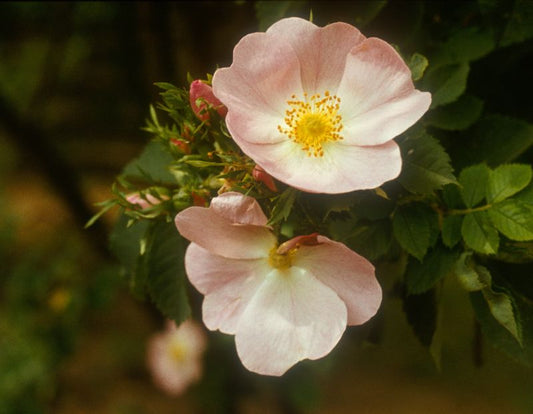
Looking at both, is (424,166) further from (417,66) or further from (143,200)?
(143,200)

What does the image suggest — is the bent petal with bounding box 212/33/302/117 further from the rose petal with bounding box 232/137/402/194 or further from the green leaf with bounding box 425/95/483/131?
the green leaf with bounding box 425/95/483/131

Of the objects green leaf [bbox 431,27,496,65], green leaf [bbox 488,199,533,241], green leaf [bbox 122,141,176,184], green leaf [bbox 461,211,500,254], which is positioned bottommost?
green leaf [bbox 122,141,176,184]

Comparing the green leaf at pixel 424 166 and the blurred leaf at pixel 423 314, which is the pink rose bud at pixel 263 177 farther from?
the blurred leaf at pixel 423 314

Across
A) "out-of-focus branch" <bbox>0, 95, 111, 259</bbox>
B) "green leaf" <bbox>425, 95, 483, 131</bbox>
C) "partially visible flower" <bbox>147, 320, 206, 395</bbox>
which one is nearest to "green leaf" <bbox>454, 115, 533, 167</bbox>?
"green leaf" <bbox>425, 95, 483, 131</bbox>

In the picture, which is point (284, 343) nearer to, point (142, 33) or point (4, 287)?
point (142, 33)

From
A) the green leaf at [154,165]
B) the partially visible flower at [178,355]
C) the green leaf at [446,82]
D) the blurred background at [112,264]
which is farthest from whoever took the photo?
the partially visible flower at [178,355]

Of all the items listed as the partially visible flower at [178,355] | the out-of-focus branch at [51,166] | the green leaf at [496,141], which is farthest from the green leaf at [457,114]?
the partially visible flower at [178,355]

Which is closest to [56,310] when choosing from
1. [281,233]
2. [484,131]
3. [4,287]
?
[4,287]
